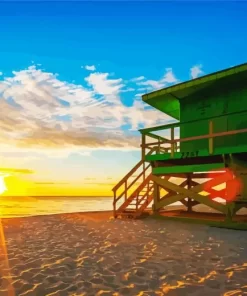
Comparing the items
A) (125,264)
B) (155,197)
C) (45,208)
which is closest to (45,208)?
(45,208)

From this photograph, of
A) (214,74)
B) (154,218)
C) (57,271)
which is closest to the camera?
(57,271)

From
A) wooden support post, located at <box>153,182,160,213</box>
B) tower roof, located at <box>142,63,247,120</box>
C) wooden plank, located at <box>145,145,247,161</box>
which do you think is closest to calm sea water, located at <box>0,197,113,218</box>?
wooden support post, located at <box>153,182,160,213</box>

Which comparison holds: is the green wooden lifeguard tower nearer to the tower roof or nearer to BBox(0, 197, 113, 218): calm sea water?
the tower roof

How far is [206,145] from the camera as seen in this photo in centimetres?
1279

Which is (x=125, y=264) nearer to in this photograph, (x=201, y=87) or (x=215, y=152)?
(x=215, y=152)

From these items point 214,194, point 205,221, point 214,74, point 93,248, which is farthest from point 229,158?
point 93,248

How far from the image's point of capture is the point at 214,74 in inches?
457

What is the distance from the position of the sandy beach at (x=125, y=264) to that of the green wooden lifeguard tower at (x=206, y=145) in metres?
2.43

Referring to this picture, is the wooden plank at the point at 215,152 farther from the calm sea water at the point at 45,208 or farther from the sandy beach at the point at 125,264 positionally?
the calm sea water at the point at 45,208

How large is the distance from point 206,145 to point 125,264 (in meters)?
8.53

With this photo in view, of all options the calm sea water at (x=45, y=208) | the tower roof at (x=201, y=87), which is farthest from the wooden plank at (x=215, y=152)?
the calm sea water at (x=45, y=208)

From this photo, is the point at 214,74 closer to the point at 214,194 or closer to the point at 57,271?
the point at 214,194

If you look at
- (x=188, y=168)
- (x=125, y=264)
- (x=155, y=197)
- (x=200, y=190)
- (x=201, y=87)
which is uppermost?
(x=201, y=87)

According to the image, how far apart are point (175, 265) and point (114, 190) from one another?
27.2ft
